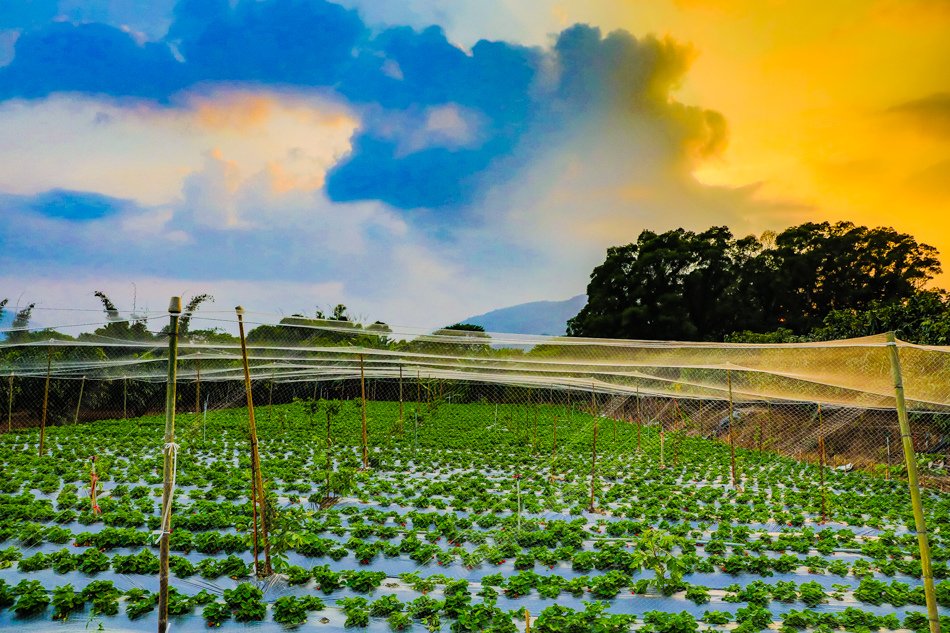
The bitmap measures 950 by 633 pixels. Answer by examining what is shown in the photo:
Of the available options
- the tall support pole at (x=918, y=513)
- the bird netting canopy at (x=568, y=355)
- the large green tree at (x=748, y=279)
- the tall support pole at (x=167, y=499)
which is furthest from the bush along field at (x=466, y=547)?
the large green tree at (x=748, y=279)

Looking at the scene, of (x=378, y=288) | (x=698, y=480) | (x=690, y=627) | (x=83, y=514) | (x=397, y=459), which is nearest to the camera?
(x=690, y=627)

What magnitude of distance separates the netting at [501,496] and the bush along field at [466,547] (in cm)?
5

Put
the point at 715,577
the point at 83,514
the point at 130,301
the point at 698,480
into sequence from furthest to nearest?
the point at 130,301, the point at 698,480, the point at 83,514, the point at 715,577

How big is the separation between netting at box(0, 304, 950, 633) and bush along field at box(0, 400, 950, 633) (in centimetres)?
5

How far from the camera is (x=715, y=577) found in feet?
29.9

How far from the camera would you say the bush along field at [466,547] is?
24.3ft

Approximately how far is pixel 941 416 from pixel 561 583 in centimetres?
1411

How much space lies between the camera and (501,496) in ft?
45.1

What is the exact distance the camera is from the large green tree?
149ft

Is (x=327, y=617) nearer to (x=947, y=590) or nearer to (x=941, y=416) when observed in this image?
(x=947, y=590)

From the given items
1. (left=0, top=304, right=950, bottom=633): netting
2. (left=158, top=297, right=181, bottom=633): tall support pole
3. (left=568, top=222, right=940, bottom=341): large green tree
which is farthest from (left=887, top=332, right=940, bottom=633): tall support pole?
(left=568, top=222, right=940, bottom=341): large green tree

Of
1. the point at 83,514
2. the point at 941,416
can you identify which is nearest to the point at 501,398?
the point at 941,416

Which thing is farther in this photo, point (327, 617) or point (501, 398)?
point (501, 398)

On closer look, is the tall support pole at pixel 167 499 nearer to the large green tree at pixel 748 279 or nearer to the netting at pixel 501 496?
the netting at pixel 501 496
